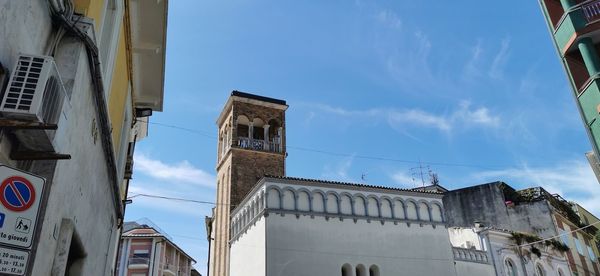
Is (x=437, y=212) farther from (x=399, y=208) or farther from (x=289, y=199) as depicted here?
(x=289, y=199)

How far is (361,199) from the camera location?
79.6ft

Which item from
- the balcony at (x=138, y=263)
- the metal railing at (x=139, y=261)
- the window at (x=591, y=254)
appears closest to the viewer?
the window at (x=591, y=254)

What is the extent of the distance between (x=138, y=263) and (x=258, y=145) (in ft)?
52.3

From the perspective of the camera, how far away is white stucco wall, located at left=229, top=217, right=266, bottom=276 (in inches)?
853

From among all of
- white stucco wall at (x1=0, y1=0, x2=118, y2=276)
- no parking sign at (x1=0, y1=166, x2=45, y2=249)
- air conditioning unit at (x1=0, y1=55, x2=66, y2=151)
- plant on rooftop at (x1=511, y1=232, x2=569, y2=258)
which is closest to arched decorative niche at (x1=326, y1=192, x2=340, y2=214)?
plant on rooftop at (x1=511, y1=232, x2=569, y2=258)

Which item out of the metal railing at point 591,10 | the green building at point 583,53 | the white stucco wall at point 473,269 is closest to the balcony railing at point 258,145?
the white stucco wall at point 473,269

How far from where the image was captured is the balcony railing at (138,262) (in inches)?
1547

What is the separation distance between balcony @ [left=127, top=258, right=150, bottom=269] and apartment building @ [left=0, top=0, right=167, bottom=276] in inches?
1315

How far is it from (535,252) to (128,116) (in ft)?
82.1

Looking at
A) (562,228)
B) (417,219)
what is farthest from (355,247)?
(562,228)

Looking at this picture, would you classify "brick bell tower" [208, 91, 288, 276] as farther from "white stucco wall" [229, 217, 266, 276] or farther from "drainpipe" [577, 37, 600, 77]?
"drainpipe" [577, 37, 600, 77]

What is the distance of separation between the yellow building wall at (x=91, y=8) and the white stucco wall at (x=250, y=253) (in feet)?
54.7

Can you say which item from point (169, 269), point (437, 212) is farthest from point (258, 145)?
point (169, 269)

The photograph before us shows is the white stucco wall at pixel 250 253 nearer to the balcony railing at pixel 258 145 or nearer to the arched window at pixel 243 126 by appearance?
the balcony railing at pixel 258 145
